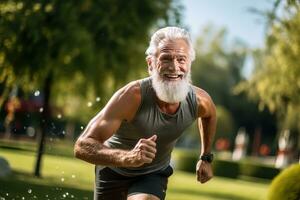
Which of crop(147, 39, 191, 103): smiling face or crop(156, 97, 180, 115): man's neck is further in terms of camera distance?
crop(156, 97, 180, 115): man's neck

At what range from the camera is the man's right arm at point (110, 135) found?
12.1ft

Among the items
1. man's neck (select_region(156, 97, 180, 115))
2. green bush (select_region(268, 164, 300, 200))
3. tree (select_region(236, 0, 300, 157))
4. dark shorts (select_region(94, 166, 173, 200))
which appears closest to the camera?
man's neck (select_region(156, 97, 180, 115))

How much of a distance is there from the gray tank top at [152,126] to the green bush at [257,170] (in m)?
34.5

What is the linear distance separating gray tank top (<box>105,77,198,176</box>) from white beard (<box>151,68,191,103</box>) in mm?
62

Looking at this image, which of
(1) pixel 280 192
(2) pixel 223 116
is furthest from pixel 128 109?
(2) pixel 223 116

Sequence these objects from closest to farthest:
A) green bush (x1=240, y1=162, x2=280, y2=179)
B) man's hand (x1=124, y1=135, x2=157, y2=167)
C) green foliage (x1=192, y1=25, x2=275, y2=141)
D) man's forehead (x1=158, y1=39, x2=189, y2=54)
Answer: man's hand (x1=124, y1=135, x2=157, y2=167), man's forehead (x1=158, y1=39, x2=189, y2=54), green bush (x1=240, y1=162, x2=280, y2=179), green foliage (x1=192, y1=25, x2=275, y2=141)

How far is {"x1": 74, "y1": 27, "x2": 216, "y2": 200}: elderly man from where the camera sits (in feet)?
13.8

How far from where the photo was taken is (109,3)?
16.7 m

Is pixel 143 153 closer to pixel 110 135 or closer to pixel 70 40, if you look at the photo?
pixel 110 135

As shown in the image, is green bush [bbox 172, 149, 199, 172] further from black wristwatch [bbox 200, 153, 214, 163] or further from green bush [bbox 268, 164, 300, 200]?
black wristwatch [bbox 200, 153, 214, 163]

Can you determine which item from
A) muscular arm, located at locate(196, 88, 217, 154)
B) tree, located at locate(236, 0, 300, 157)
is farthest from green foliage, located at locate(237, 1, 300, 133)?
muscular arm, located at locate(196, 88, 217, 154)

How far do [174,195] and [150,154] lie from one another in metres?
13.3

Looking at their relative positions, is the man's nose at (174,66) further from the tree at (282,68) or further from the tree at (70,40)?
the tree at (282,68)

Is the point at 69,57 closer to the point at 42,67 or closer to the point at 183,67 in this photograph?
the point at 42,67
